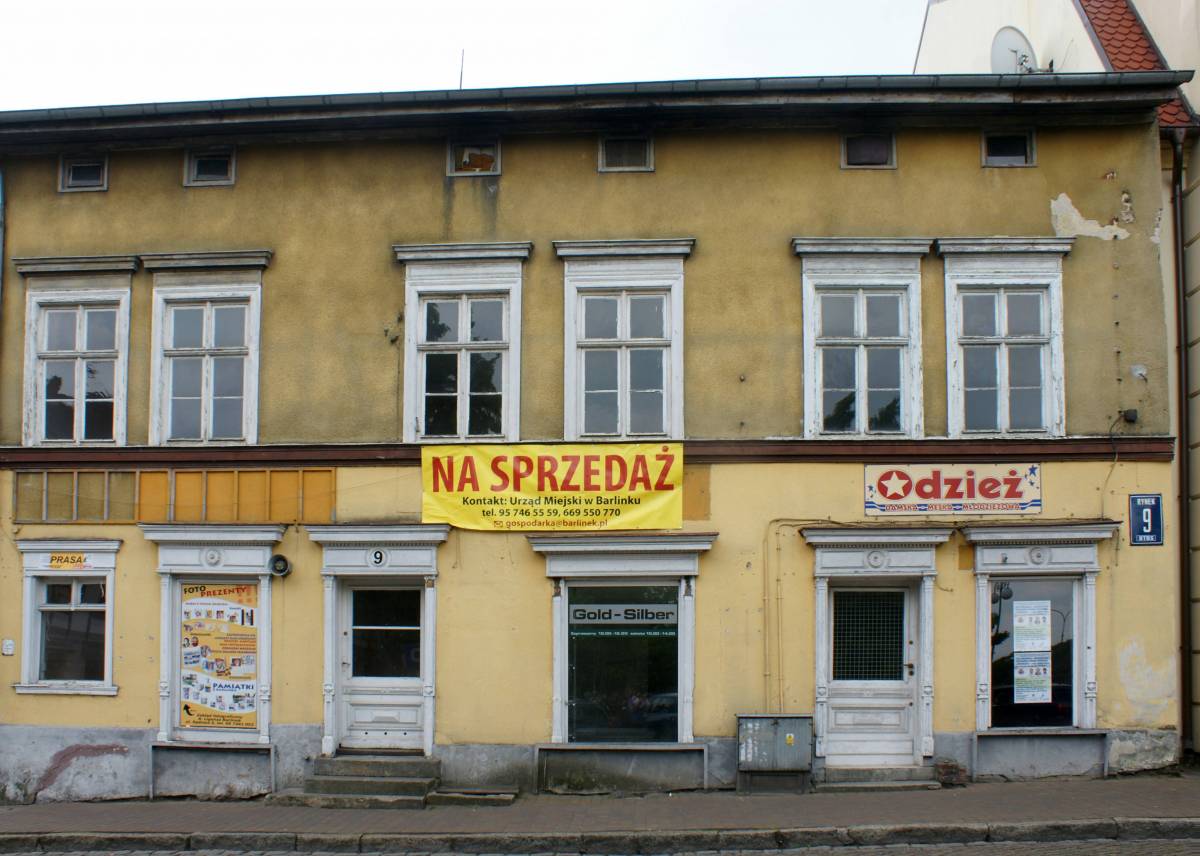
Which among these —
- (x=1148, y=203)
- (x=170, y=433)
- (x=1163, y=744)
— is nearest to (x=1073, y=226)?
(x=1148, y=203)

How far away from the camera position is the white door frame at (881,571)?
1236 centimetres

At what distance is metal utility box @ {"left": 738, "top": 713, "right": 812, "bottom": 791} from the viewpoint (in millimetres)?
12180

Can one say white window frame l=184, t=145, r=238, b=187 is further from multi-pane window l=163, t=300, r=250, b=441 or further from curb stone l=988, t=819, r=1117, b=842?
curb stone l=988, t=819, r=1117, b=842

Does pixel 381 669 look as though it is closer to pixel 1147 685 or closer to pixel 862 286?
pixel 862 286

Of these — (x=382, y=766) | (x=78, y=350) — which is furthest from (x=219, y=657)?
(x=78, y=350)

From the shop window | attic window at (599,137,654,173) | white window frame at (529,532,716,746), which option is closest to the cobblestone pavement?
white window frame at (529,532,716,746)

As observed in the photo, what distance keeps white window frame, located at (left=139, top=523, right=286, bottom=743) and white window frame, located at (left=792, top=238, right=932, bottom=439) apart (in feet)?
20.2

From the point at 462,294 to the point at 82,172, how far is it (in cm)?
489

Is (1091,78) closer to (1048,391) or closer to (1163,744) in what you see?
(1048,391)

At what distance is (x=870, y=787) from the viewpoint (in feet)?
40.0

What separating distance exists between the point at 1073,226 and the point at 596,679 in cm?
722

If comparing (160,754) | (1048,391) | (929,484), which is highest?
(1048,391)

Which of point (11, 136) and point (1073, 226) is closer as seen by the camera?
point (1073, 226)

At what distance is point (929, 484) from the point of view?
12.5 meters
